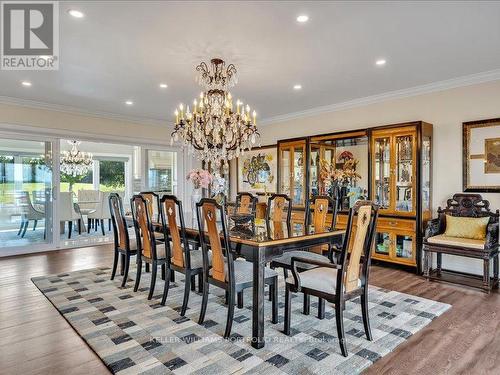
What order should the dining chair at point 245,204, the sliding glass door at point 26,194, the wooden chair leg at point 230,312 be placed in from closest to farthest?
the wooden chair leg at point 230,312 → the dining chair at point 245,204 → the sliding glass door at point 26,194

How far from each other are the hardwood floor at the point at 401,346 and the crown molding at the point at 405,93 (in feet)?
8.73

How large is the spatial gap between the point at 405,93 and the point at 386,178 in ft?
4.35

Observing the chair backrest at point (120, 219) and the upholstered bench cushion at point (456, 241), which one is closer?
the upholstered bench cushion at point (456, 241)

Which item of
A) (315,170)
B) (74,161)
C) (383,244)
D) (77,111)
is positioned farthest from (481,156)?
(74,161)

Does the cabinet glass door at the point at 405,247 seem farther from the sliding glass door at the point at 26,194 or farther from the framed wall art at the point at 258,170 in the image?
the sliding glass door at the point at 26,194

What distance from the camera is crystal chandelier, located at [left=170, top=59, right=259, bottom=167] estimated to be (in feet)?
12.0

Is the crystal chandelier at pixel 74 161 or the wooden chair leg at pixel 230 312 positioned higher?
the crystal chandelier at pixel 74 161

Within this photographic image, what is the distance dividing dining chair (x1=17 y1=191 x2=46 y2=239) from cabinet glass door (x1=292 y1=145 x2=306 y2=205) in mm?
4803

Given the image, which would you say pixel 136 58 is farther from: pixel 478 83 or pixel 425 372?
pixel 478 83

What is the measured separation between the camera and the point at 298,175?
243 inches

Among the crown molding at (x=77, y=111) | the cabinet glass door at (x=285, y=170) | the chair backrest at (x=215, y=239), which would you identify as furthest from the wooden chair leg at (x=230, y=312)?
the crown molding at (x=77, y=111)

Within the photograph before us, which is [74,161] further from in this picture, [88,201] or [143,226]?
[143,226]

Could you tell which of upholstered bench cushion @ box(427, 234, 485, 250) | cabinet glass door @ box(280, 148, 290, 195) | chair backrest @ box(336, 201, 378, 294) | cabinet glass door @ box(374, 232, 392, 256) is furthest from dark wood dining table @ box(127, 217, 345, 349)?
cabinet glass door @ box(280, 148, 290, 195)

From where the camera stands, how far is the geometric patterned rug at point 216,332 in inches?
85.4
